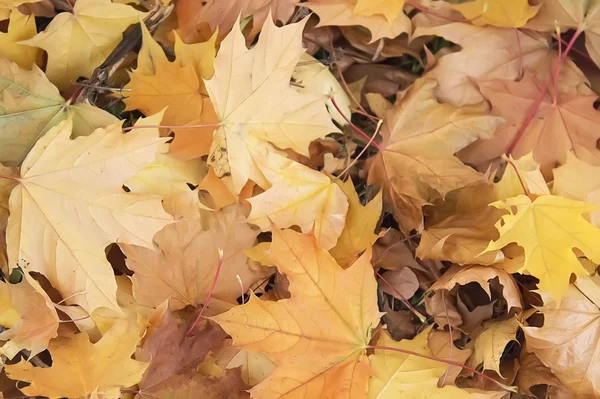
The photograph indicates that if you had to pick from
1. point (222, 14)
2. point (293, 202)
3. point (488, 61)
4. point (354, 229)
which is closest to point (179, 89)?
point (222, 14)

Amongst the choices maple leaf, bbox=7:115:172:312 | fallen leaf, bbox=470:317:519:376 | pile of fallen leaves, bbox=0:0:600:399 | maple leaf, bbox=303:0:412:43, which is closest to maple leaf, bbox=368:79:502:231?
pile of fallen leaves, bbox=0:0:600:399

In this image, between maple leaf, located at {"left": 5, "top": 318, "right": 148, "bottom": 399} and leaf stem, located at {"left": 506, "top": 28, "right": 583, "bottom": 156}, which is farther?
leaf stem, located at {"left": 506, "top": 28, "right": 583, "bottom": 156}

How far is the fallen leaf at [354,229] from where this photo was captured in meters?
0.84

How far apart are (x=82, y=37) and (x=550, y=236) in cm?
79

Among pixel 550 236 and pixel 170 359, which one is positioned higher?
pixel 550 236

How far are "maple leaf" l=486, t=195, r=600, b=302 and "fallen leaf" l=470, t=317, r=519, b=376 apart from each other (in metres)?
0.11

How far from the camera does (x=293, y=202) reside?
0.82 m

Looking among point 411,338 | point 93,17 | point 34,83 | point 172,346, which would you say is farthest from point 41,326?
point 411,338

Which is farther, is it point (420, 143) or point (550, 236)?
point (420, 143)

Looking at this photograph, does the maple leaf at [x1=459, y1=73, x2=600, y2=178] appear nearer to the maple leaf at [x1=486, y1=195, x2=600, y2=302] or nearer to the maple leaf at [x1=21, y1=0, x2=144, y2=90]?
the maple leaf at [x1=486, y1=195, x2=600, y2=302]

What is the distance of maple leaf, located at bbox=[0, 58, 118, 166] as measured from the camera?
81cm

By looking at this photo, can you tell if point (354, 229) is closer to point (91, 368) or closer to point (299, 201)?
point (299, 201)

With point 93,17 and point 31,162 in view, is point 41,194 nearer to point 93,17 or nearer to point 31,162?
point 31,162

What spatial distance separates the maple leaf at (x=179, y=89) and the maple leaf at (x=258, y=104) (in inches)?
2.0
